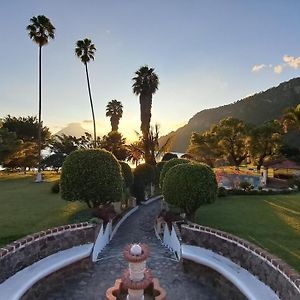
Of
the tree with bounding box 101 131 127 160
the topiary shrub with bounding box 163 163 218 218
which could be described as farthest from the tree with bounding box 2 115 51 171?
the topiary shrub with bounding box 163 163 218 218

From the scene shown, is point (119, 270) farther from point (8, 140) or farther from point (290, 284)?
point (8, 140)

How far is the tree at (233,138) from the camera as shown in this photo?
56.8 meters

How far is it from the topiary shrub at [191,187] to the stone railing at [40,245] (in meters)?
5.75

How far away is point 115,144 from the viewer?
5044 centimetres

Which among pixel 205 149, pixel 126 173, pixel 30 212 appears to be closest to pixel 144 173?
pixel 126 173

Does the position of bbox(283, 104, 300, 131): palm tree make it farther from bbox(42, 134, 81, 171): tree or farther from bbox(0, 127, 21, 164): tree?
bbox(0, 127, 21, 164): tree

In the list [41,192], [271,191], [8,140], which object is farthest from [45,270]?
[8,140]

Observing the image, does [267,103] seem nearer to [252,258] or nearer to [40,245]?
[252,258]

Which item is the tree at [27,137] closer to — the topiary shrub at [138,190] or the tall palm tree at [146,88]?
the tall palm tree at [146,88]

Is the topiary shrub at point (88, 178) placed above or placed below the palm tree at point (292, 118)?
below

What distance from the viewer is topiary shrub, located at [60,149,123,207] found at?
1814cm

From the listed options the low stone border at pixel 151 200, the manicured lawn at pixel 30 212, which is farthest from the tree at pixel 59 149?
the manicured lawn at pixel 30 212

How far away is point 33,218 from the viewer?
1756 cm

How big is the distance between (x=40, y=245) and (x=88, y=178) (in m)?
6.27
